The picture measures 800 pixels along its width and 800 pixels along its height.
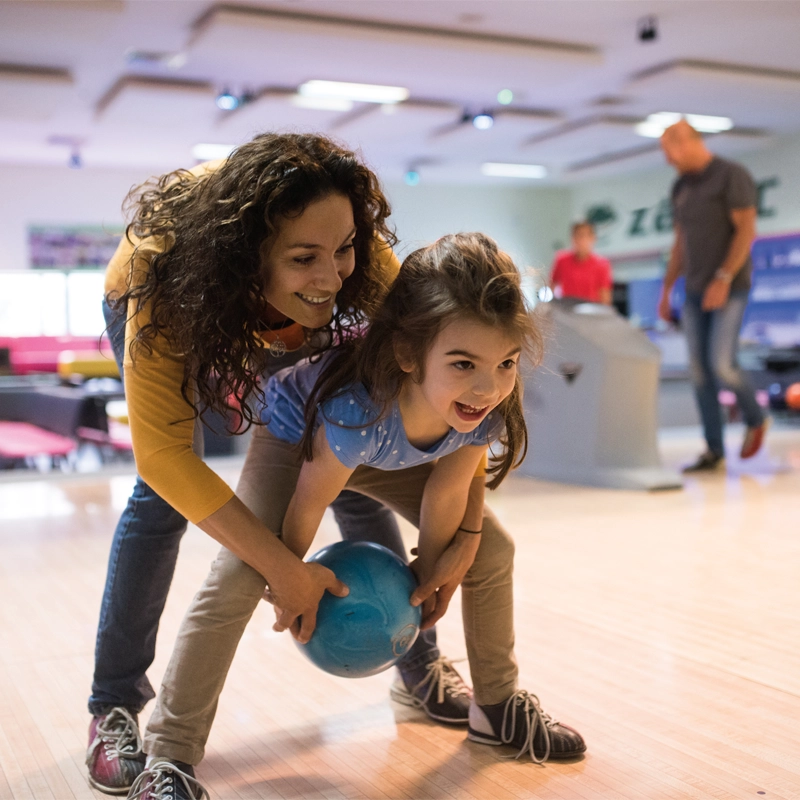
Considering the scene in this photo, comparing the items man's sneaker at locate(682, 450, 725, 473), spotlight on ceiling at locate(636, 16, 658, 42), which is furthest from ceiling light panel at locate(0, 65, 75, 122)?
man's sneaker at locate(682, 450, 725, 473)

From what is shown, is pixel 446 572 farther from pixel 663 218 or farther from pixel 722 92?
pixel 663 218

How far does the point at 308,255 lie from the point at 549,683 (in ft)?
3.13

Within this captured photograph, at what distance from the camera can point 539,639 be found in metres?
2.06

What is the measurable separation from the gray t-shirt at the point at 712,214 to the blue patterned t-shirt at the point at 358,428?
3225mm

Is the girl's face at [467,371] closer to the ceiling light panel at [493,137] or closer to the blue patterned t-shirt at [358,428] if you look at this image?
the blue patterned t-shirt at [358,428]

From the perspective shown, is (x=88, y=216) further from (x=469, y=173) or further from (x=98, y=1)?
(x=98, y=1)

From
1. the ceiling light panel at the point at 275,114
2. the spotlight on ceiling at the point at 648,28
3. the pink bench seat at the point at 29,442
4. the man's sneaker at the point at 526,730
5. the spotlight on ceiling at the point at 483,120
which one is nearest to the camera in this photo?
the man's sneaker at the point at 526,730

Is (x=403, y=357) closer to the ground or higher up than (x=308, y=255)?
closer to the ground

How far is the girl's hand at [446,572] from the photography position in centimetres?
149

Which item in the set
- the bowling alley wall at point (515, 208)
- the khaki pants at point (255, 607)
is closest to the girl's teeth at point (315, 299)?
the khaki pants at point (255, 607)

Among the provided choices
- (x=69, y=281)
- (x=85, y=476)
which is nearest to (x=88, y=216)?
(x=69, y=281)

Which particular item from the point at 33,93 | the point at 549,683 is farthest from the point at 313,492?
the point at 33,93

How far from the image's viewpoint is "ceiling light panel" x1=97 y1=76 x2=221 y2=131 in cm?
761

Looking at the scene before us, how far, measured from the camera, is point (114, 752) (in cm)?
144
